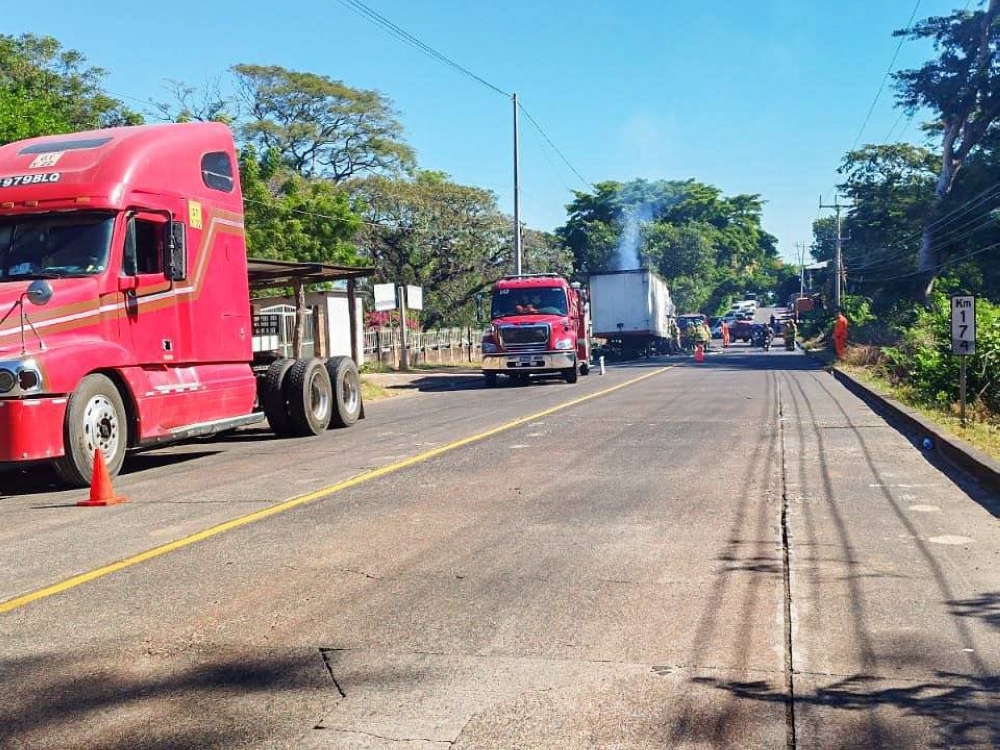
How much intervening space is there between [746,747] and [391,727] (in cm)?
132

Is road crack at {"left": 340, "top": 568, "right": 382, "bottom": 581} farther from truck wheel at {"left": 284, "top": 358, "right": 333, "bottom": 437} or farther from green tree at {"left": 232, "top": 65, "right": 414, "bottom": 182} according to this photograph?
green tree at {"left": 232, "top": 65, "right": 414, "bottom": 182}

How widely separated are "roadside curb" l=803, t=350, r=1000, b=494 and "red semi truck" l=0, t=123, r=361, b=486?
8303 mm

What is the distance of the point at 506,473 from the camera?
1126cm

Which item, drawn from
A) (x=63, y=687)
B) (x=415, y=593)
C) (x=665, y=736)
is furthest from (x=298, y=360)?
(x=665, y=736)

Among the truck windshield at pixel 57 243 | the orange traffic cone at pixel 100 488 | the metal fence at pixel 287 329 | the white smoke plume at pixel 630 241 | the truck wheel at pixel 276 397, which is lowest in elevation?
the orange traffic cone at pixel 100 488

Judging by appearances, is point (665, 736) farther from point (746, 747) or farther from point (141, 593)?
point (141, 593)

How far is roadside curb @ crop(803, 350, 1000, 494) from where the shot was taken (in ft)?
34.3

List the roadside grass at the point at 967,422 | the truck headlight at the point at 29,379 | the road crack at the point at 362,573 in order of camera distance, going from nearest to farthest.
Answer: the road crack at the point at 362,573, the truck headlight at the point at 29,379, the roadside grass at the point at 967,422

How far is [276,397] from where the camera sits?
1554cm

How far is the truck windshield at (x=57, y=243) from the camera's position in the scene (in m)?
11.5

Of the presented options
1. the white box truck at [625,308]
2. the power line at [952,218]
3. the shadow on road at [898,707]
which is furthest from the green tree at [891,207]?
the shadow on road at [898,707]

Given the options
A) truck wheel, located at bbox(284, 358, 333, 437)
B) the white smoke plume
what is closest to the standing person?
the white smoke plume

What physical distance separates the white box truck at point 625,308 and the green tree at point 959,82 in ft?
40.0

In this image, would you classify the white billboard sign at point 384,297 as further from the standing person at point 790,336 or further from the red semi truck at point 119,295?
the standing person at point 790,336
